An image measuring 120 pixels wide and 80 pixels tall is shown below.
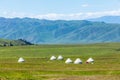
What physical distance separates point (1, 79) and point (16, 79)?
4.36m

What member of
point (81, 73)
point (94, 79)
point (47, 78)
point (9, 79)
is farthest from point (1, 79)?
point (81, 73)

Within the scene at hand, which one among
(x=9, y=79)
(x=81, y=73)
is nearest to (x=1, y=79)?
(x=9, y=79)

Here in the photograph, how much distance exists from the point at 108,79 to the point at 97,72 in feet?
66.7

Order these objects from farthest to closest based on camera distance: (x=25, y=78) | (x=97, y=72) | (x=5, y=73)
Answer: (x=97, y=72)
(x=5, y=73)
(x=25, y=78)

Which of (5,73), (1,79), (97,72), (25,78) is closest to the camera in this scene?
(1,79)

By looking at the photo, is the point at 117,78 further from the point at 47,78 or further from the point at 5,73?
the point at 5,73

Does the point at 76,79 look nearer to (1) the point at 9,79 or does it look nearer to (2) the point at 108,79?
(2) the point at 108,79

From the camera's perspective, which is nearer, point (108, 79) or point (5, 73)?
point (108, 79)

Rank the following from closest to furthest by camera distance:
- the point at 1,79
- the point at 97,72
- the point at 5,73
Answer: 1. the point at 1,79
2. the point at 5,73
3. the point at 97,72

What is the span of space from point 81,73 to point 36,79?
1941cm

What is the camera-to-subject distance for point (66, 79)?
67.6 metres

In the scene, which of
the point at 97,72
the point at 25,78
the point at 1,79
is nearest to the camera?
the point at 1,79

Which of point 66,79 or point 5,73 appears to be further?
point 5,73

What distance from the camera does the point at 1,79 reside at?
64125 millimetres
